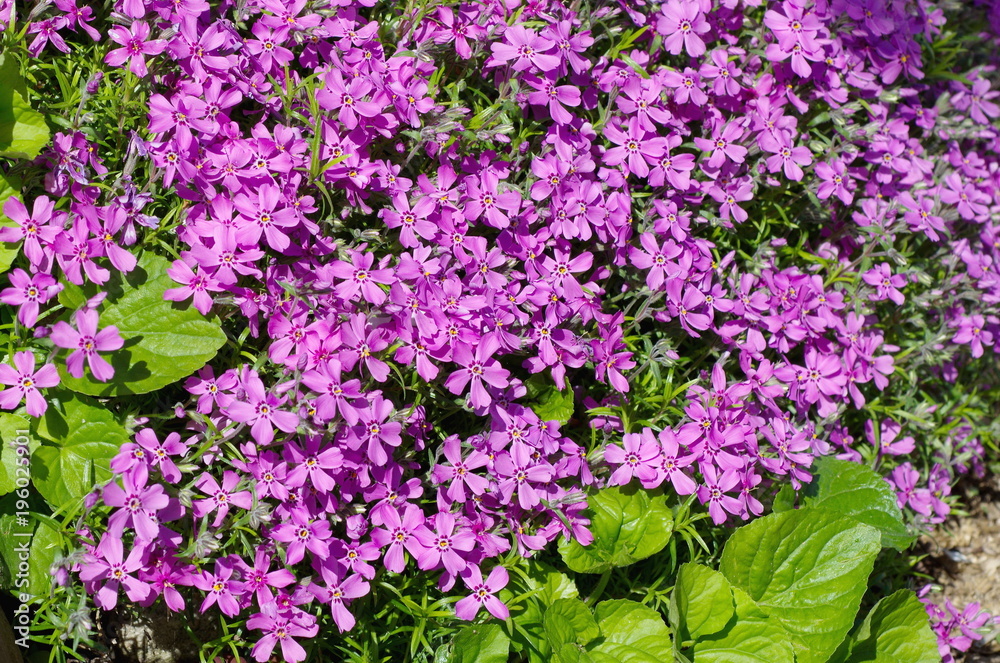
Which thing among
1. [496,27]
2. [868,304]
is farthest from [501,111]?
[868,304]

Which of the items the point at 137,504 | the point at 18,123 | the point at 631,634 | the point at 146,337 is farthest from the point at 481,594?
the point at 18,123

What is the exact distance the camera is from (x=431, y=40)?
250 centimetres

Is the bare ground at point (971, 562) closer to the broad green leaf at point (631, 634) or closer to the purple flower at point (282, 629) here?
the broad green leaf at point (631, 634)

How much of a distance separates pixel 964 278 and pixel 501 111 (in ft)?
6.97

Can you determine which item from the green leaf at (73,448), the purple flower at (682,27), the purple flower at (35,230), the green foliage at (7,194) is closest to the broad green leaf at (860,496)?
the purple flower at (682,27)

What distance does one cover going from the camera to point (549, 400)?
257cm

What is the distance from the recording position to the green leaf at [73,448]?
7.18 feet

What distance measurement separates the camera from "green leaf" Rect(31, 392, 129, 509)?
219 cm

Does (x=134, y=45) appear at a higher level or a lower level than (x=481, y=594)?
higher

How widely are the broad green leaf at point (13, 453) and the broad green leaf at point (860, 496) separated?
237 cm

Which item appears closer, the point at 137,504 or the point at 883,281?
the point at 137,504

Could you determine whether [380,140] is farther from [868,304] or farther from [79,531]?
[868,304]

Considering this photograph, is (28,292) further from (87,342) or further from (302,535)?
(302,535)

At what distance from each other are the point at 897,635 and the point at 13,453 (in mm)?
2762
